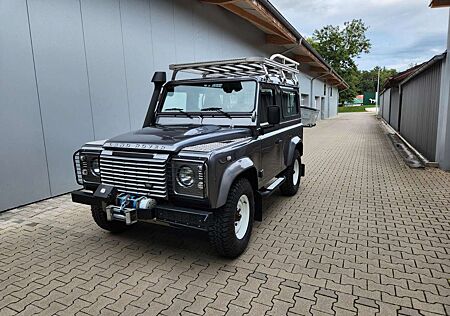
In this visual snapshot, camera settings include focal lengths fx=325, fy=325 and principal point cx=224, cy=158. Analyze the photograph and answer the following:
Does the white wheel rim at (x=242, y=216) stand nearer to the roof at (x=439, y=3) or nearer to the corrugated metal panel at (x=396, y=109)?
the roof at (x=439, y=3)

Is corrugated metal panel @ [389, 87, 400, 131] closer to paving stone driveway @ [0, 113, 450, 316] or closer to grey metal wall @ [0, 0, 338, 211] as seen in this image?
paving stone driveway @ [0, 113, 450, 316]

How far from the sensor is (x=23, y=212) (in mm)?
5137

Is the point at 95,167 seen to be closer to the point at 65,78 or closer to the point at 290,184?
the point at 65,78

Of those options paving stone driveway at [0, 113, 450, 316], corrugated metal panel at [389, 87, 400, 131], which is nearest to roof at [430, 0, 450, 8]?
paving stone driveway at [0, 113, 450, 316]

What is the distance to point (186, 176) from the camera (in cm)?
309

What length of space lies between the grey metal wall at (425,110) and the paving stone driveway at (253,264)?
3.79 m

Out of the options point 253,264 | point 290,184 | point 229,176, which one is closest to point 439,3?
point 290,184

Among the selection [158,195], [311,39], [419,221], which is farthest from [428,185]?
[311,39]

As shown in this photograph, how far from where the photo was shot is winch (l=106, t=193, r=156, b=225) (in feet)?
10.4

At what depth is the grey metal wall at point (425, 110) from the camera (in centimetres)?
846

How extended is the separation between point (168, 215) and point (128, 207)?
17.5 inches

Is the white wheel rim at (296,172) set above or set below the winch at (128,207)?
below

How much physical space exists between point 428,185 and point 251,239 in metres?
4.46

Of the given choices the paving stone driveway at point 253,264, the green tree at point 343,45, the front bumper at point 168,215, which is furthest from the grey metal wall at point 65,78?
the green tree at point 343,45
